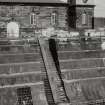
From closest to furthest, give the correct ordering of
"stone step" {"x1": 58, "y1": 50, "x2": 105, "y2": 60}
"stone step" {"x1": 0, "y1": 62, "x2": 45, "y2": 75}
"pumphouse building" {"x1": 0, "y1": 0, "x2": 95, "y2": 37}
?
"stone step" {"x1": 0, "y1": 62, "x2": 45, "y2": 75}, "stone step" {"x1": 58, "y1": 50, "x2": 105, "y2": 60}, "pumphouse building" {"x1": 0, "y1": 0, "x2": 95, "y2": 37}

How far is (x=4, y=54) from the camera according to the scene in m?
22.2

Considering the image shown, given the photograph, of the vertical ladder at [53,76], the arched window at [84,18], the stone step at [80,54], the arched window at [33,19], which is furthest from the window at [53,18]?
the vertical ladder at [53,76]

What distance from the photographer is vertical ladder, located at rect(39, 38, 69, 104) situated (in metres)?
19.4

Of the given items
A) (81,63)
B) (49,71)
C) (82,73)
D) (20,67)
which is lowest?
(82,73)

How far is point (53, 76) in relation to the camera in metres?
21.0

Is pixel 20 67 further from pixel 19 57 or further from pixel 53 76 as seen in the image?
pixel 53 76

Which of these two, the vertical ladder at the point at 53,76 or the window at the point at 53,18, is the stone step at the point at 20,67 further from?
the window at the point at 53,18

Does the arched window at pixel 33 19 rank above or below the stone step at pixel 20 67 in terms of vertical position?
above

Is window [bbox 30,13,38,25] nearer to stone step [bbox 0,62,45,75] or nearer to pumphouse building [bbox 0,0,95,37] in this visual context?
pumphouse building [bbox 0,0,95,37]

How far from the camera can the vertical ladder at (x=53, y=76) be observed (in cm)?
1936

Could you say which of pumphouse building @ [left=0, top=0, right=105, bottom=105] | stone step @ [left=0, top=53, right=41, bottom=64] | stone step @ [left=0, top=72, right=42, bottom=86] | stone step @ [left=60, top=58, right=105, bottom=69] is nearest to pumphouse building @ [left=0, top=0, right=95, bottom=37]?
pumphouse building @ [left=0, top=0, right=105, bottom=105]

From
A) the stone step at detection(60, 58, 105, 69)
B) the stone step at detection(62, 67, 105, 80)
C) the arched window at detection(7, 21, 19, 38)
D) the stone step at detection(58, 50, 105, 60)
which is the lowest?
the stone step at detection(62, 67, 105, 80)

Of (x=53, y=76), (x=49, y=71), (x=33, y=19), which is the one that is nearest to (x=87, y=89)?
(x=53, y=76)

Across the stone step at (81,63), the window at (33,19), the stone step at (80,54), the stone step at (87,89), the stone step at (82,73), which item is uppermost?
the window at (33,19)
